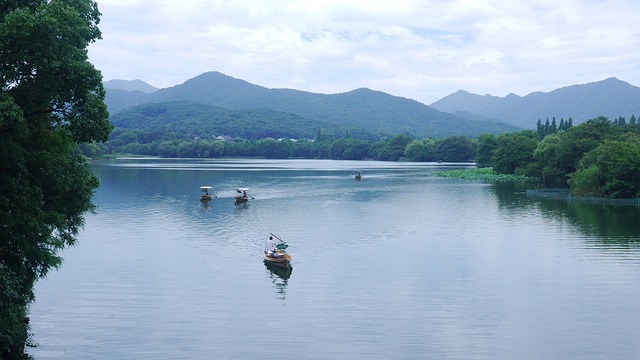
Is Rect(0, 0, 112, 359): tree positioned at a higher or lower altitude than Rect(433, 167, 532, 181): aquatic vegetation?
higher

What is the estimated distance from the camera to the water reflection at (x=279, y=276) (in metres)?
37.9

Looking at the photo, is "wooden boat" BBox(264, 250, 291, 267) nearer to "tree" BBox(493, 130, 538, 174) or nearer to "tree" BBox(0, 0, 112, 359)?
"tree" BBox(0, 0, 112, 359)

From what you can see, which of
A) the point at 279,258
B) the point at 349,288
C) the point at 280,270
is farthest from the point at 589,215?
the point at 280,270

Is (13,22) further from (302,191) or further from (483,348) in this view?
(302,191)

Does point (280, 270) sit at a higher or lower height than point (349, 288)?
higher

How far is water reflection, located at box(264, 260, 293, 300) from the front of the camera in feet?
124

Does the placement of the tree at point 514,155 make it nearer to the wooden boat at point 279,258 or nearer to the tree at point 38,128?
the wooden boat at point 279,258

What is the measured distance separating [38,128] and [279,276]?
66.6 ft

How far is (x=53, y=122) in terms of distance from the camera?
2670 centimetres

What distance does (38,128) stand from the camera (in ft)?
82.0

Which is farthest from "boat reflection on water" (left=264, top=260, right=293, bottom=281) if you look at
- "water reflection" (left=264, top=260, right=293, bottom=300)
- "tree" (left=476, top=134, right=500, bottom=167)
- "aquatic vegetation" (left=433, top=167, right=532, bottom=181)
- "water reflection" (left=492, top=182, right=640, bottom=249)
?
"tree" (left=476, top=134, right=500, bottom=167)

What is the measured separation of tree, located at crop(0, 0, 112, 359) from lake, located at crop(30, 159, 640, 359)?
5660 millimetres

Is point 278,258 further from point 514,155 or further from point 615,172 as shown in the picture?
point 514,155

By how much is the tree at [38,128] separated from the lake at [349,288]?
18.6 ft
